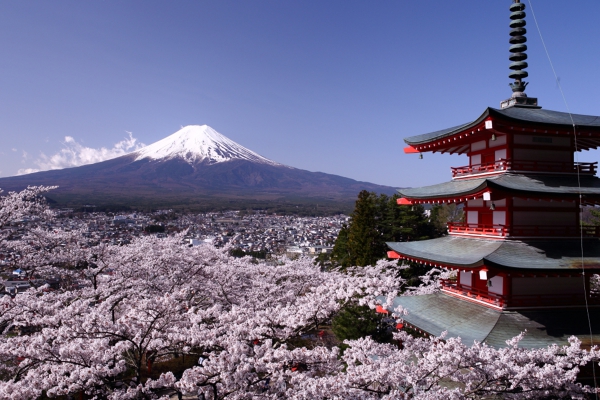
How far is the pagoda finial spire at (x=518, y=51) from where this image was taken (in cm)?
840

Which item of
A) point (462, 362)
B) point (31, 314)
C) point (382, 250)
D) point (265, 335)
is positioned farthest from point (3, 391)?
point (382, 250)

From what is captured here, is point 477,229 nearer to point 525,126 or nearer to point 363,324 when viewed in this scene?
point 525,126

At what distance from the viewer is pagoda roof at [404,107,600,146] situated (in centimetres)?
701

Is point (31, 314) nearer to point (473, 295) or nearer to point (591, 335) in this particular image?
point (473, 295)

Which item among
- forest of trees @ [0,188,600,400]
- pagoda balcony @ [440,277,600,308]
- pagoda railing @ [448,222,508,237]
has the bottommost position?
forest of trees @ [0,188,600,400]

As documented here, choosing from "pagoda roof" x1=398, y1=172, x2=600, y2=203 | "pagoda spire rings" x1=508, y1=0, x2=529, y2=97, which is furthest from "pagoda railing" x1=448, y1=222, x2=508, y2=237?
"pagoda spire rings" x1=508, y1=0, x2=529, y2=97

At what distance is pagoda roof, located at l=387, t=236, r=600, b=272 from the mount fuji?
276 ft

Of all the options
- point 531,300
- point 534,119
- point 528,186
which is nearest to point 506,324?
point 531,300

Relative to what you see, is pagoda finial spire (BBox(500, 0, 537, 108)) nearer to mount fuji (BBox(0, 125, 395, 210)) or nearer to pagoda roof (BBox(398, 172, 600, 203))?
pagoda roof (BBox(398, 172, 600, 203))

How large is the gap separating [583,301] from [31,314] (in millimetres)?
11439

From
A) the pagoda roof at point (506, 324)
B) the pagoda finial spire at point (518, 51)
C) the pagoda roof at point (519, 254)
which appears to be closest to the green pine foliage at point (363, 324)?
the pagoda roof at point (506, 324)

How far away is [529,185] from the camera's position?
711 cm

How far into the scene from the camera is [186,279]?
43.8ft

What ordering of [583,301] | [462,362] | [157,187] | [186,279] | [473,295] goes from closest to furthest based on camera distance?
[462,362] → [583,301] → [473,295] → [186,279] → [157,187]
